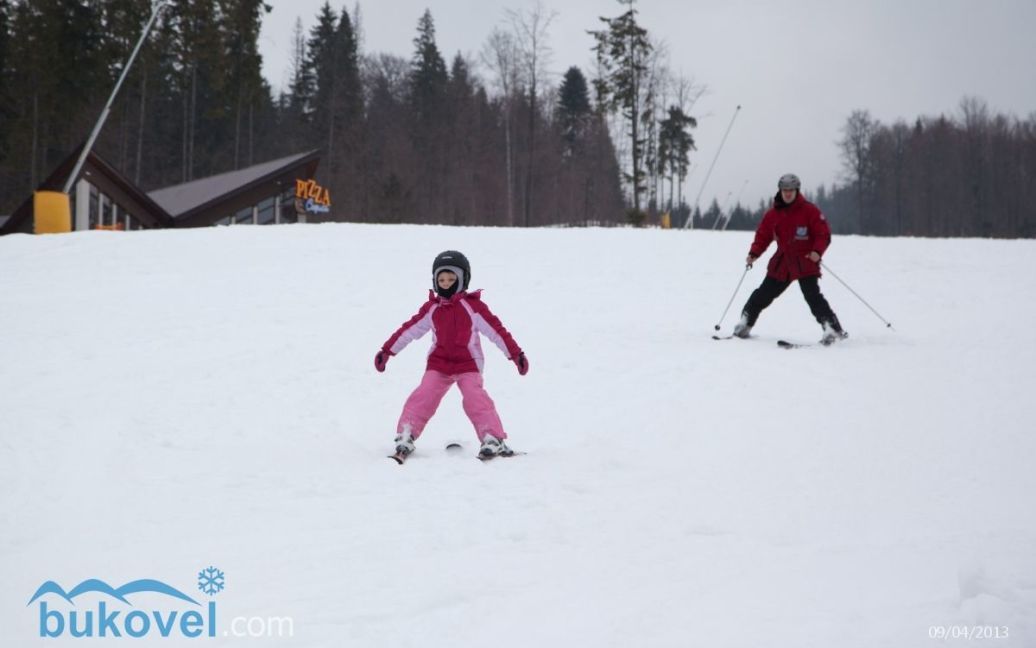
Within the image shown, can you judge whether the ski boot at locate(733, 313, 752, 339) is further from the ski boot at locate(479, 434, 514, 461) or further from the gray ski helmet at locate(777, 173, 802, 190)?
the ski boot at locate(479, 434, 514, 461)

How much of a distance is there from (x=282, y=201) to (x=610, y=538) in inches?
1281

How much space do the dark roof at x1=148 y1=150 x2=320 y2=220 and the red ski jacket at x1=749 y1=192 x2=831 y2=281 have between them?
2351 cm

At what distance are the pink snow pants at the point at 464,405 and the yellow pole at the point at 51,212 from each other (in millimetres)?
12645

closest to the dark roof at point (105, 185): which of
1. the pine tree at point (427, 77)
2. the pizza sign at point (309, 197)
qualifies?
the pizza sign at point (309, 197)

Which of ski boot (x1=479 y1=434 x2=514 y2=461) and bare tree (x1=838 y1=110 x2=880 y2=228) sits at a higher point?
bare tree (x1=838 y1=110 x2=880 y2=228)

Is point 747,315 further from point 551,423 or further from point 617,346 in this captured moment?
point 551,423

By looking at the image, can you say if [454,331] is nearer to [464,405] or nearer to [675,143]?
[464,405]

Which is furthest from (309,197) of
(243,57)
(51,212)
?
(51,212)

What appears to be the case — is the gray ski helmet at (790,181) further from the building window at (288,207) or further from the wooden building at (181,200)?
the building window at (288,207)

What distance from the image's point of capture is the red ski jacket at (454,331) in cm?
505

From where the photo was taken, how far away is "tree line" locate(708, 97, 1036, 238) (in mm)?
58406

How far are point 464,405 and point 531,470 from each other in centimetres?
84

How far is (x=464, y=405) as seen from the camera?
194 inches

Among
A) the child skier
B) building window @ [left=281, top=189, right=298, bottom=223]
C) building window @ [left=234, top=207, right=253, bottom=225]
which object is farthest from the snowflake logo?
building window @ [left=281, top=189, right=298, bottom=223]
